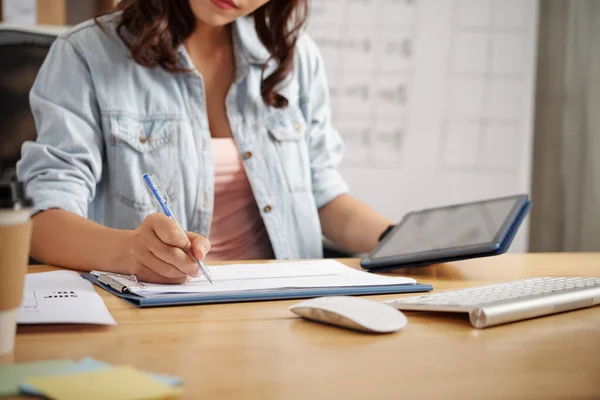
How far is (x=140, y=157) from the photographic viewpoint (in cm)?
130

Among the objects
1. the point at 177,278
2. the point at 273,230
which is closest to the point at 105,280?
the point at 177,278

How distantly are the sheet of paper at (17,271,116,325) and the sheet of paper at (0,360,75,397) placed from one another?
0.44ft

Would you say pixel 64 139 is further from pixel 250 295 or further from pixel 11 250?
pixel 11 250

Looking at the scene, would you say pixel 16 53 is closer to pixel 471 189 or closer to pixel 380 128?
pixel 380 128

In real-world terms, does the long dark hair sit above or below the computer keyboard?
above

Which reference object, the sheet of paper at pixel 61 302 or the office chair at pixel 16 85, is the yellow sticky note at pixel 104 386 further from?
the office chair at pixel 16 85

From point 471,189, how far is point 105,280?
1.82 m

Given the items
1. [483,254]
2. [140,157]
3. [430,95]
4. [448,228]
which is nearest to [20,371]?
[483,254]

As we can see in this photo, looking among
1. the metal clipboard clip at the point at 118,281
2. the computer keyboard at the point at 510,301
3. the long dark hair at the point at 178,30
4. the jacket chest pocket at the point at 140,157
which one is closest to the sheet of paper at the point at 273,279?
the metal clipboard clip at the point at 118,281

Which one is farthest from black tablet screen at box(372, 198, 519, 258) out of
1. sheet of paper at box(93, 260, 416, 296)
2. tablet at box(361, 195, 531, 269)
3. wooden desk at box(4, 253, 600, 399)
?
wooden desk at box(4, 253, 600, 399)

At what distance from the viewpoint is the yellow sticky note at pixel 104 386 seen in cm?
43

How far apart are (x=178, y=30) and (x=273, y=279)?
2.26 ft

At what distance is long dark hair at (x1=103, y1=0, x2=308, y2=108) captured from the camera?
1.30m

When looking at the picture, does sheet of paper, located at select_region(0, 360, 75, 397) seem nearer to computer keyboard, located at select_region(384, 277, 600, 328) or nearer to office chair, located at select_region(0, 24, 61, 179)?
computer keyboard, located at select_region(384, 277, 600, 328)
